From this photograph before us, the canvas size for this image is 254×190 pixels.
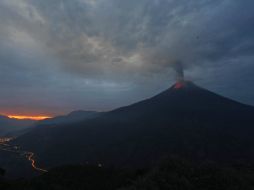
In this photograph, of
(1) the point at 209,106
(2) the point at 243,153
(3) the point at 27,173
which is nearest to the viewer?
(3) the point at 27,173

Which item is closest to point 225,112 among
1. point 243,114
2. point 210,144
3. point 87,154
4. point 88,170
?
point 243,114

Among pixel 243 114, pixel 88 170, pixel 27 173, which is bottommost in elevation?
pixel 27 173

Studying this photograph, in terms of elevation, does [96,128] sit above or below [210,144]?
above

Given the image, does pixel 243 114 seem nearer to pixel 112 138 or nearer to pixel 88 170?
pixel 112 138

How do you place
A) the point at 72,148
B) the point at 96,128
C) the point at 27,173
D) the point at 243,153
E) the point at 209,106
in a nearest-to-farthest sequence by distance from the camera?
the point at 27,173, the point at 243,153, the point at 72,148, the point at 96,128, the point at 209,106

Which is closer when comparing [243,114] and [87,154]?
[87,154]

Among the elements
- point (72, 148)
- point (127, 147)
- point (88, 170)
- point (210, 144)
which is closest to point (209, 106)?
point (210, 144)
